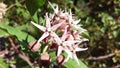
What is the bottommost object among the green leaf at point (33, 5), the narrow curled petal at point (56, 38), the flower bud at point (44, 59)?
the flower bud at point (44, 59)

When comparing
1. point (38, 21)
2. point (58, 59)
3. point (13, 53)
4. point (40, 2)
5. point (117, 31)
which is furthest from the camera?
point (117, 31)

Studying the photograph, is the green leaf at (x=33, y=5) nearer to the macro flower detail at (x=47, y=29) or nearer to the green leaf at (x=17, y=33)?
the macro flower detail at (x=47, y=29)

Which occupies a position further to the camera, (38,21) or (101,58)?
(101,58)

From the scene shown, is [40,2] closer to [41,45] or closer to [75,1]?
[41,45]

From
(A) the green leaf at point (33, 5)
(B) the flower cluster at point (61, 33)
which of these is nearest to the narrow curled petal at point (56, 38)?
(B) the flower cluster at point (61, 33)

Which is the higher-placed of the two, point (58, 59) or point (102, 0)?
point (102, 0)

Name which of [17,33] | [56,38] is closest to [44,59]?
[56,38]

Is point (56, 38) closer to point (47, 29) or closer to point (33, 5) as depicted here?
Result: point (47, 29)

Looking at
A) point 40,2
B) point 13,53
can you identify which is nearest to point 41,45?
point 40,2
